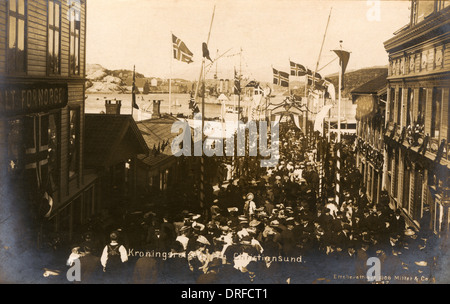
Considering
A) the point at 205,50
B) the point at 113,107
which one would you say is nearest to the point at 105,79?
the point at 113,107

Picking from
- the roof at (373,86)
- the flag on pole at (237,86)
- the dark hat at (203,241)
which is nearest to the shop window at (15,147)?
the dark hat at (203,241)

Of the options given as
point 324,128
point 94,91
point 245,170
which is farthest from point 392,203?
point 94,91

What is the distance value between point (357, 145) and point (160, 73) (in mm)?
3475

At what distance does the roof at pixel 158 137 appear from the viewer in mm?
8602

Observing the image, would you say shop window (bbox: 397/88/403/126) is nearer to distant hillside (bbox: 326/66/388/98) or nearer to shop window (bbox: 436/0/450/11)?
distant hillside (bbox: 326/66/388/98)

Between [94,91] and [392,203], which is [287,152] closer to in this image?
[392,203]

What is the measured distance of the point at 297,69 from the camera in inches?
332

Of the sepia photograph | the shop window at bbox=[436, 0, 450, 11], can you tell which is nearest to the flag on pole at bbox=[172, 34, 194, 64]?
the sepia photograph

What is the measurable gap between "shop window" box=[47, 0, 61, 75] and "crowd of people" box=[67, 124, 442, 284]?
8.97 ft

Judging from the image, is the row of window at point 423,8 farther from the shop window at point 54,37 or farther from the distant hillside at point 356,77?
the shop window at point 54,37

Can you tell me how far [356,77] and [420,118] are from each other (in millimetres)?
1192

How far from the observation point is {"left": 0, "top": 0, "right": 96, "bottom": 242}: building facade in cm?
776

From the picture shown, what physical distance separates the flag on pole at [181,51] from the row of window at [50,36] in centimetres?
159
